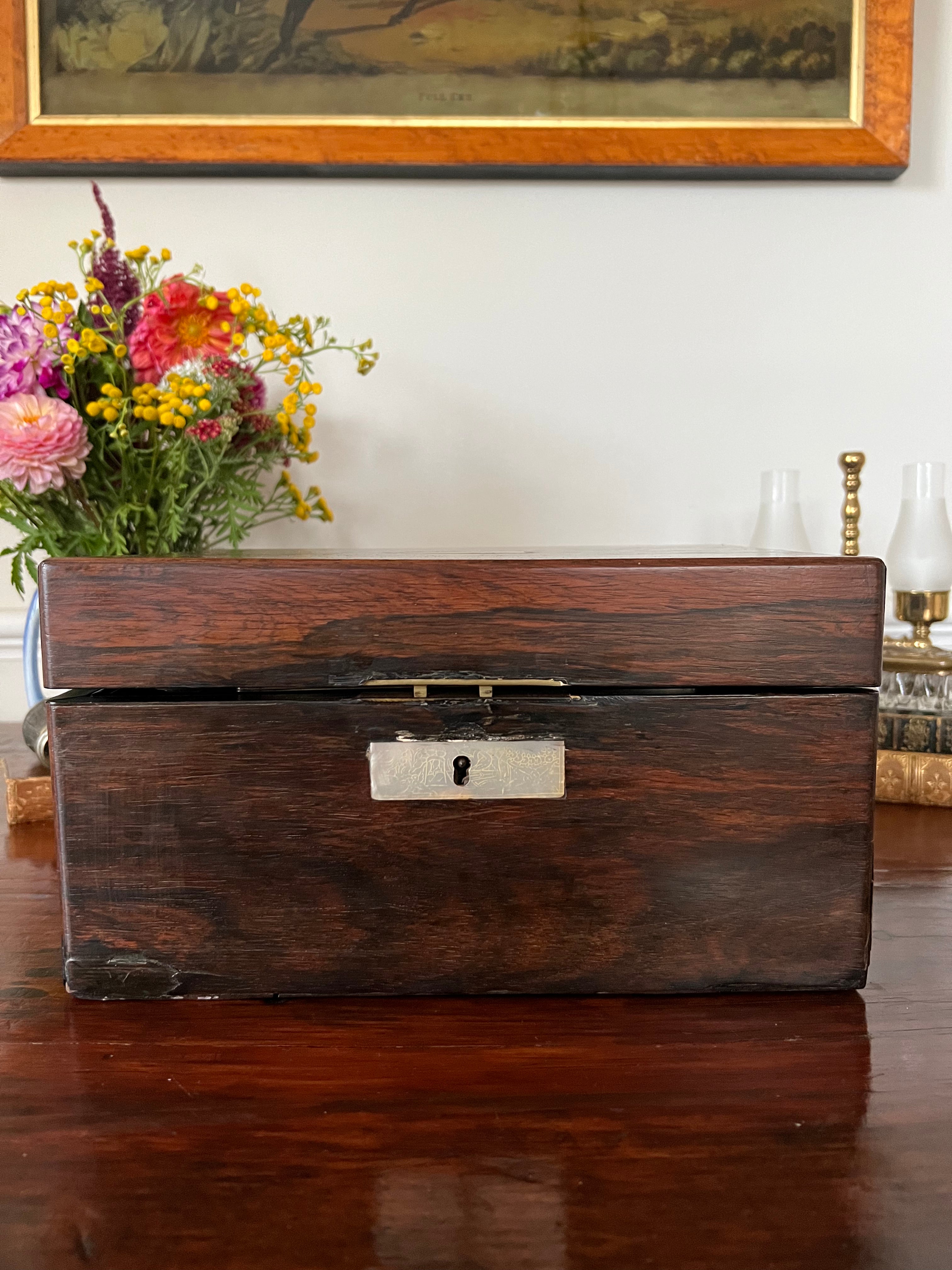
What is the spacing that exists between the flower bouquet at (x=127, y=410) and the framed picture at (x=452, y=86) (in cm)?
27

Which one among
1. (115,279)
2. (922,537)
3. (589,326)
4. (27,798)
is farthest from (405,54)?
(27,798)

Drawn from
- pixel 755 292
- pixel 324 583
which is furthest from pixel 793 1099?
pixel 755 292

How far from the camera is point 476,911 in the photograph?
62 centimetres

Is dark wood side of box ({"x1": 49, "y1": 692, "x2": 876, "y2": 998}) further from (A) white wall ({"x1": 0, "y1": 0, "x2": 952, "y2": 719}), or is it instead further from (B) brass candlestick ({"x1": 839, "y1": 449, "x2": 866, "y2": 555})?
(A) white wall ({"x1": 0, "y1": 0, "x2": 952, "y2": 719})

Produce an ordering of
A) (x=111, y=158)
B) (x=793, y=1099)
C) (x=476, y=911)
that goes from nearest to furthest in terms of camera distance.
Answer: (x=793, y=1099)
(x=476, y=911)
(x=111, y=158)

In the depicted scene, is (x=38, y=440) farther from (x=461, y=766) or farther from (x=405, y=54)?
(x=405, y=54)

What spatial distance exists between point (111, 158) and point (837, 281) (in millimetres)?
900

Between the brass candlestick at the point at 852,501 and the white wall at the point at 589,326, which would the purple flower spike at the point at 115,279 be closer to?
the white wall at the point at 589,326

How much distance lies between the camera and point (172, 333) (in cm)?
95

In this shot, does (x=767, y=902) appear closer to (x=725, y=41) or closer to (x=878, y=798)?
(x=878, y=798)

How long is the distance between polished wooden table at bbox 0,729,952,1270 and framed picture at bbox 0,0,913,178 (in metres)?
0.96

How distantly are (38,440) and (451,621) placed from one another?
49cm

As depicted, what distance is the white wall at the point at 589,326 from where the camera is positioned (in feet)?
4.08

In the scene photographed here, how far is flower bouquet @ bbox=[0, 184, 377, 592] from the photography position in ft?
2.97
